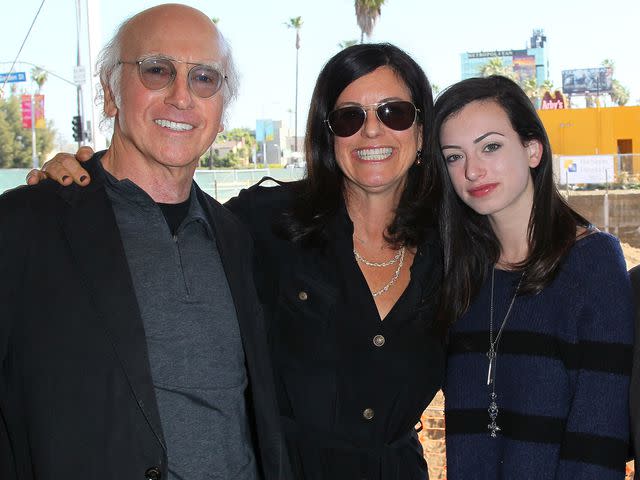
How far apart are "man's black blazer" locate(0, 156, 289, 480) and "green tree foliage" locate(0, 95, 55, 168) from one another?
49.0 metres

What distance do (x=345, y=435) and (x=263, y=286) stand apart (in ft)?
2.03

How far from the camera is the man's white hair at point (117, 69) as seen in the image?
2314 mm

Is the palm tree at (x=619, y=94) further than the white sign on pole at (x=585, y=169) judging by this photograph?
Yes

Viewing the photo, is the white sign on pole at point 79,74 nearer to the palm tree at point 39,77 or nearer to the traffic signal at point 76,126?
the traffic signal at point 76,126

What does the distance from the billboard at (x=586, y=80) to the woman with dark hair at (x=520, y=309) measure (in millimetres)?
65998

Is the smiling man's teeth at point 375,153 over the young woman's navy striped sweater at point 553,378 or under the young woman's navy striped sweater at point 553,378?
over

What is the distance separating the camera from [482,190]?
2.55 meters

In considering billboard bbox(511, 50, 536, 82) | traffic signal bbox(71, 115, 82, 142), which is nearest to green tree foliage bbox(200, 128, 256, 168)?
traffic signal bbox(71, 115, 82, 142)

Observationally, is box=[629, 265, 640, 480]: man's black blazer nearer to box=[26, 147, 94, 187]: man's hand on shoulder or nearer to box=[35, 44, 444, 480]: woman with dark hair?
box=[35, 44, 444, 480]: woman with dark hair

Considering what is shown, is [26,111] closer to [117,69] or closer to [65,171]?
[117,69]

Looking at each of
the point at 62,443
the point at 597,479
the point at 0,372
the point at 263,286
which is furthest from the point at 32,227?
the point at 597,479

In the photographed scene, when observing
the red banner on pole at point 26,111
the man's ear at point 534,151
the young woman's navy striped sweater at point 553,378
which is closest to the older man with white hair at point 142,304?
the young woman's navy striped sweater at point 553,378

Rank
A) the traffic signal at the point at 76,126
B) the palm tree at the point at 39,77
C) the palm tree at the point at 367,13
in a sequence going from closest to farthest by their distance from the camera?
the traffic signal at the point at 76,126 < the palm tree at the point at 367,13 < the palm tree at the point at 39,77

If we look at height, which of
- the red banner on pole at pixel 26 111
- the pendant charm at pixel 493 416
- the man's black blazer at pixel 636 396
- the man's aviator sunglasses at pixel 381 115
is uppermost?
the red banner on pole at pixel 26 111
